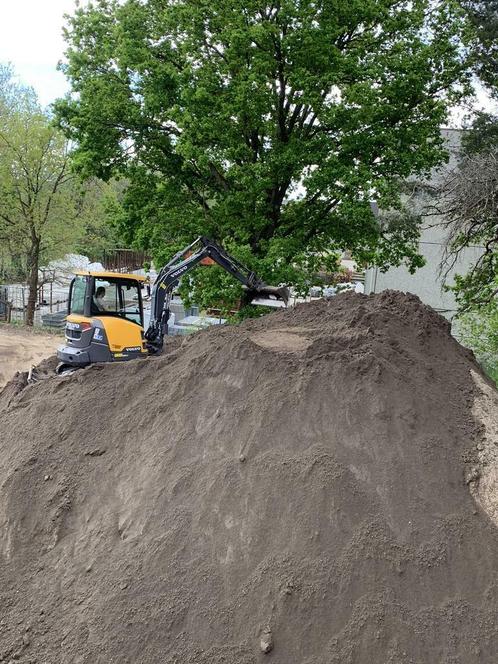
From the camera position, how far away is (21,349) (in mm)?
20859

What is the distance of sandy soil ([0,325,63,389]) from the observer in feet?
62.3

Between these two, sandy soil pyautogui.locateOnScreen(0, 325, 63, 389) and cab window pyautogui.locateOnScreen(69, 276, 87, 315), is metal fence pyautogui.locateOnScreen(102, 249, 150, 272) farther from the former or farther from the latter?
cab window pyautogui.locateOnScreen(69, 276, 87, 315)

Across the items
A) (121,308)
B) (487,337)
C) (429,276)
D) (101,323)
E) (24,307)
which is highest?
(429,276)

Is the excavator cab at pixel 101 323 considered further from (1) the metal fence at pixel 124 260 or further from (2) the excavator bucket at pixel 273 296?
(1) the metal fence at pixel 124 260

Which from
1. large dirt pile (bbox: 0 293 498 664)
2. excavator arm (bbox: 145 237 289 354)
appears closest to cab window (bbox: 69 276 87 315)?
excavator arm (bbox: 145 237 289 354)

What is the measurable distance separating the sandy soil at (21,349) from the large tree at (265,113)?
6245 millimetres

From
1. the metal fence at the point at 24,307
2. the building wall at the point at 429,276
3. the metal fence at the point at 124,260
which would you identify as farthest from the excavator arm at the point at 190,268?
the metal fence at the point at 124,260

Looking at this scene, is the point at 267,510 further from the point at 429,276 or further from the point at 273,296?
the point at 429,276

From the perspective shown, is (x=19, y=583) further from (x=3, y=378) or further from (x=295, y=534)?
(x=3, y=378)

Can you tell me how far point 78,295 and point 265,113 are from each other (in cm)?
758

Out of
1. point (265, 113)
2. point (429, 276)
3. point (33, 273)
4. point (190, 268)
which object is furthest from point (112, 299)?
point (33, 273)

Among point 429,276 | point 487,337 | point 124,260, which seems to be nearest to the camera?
point 487,337

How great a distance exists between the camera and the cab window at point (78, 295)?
12.0 meters

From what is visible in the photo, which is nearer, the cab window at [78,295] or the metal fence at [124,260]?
the cab window at [78,295]
